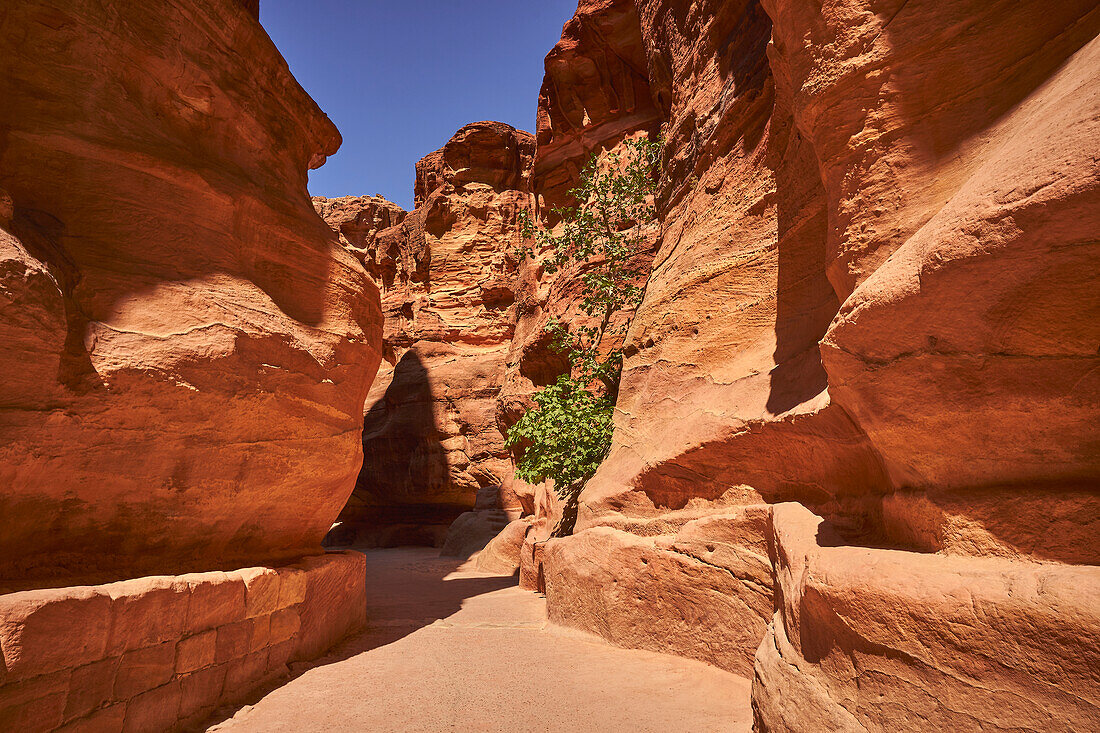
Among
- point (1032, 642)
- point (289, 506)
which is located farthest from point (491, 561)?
point (1032, 642)

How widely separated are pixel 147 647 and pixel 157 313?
2.00 metres

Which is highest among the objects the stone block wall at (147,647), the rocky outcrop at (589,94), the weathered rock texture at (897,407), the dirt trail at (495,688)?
the rocky outcrop at (589,94)

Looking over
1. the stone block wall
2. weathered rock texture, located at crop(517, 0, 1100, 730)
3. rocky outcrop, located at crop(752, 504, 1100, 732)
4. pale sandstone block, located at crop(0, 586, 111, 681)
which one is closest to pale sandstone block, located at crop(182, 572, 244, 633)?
the stone block wall

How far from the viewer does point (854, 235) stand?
2.92 metres

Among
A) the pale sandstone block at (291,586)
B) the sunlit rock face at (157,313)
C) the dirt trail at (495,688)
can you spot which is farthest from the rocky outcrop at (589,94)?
the pale sandstone block at (291,586)

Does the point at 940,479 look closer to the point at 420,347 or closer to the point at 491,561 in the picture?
the point at 491,561

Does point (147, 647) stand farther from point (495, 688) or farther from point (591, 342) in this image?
point (591, 342)

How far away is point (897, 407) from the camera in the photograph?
230cm

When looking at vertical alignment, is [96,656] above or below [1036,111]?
below

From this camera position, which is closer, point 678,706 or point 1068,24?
point 1068,24

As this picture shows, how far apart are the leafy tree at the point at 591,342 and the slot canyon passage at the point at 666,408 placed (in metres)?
0.70

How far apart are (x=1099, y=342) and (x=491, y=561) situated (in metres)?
9.56

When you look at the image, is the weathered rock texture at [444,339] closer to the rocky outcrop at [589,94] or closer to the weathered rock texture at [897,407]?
the rocky outcrop at [589,94]

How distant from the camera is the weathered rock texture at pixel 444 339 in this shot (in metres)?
15.8
